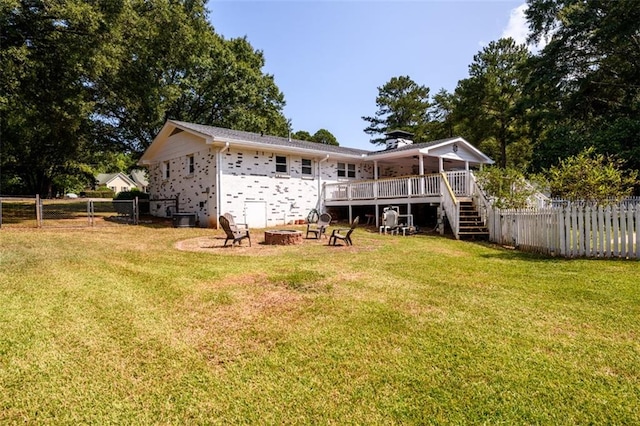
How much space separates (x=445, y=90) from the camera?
123 ft

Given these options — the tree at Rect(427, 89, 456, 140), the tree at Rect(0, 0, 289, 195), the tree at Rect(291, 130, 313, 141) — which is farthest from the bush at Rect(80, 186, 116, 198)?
the tree at Rect(427, 89, 456, 140)

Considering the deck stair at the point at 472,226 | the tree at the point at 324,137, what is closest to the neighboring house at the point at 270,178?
the deck stair at the point at 472,226

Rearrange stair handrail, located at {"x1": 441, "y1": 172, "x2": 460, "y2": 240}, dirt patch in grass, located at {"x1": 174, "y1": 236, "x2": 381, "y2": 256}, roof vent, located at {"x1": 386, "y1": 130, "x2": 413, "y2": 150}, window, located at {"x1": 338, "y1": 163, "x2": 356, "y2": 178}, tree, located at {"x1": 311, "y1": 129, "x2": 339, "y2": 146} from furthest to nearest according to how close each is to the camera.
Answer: tree, located at {"x1": 311, "y1": 129, "x2": 339, "y2": 146} < roof vent, located at {"x1": 386, "y1": 130, "x2": 413, "y2": 150} < window, located at {"x1": 338, "y1": 163, "x2": 356, "y2": 178} < stair handrail, located at {"x1": 441, "y1": 172, "x2": 460, "y2": 240} < dirt patch in grass, located at {"x1": 174, "y1": 236, "x2": 381, "y2": 256}

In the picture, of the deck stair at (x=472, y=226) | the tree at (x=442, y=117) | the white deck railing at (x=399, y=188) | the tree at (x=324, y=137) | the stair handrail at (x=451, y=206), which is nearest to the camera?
the deck stair at (x=472, y=226)

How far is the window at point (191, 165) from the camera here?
1660 centimetres

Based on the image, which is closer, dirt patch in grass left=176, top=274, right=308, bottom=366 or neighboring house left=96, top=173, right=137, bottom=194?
dirt patch in grass left=176, top=274, right=308, bottom=366

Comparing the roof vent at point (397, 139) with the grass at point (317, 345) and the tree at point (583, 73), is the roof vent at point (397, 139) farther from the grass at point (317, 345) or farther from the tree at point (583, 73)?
the grass at point (317, 345)

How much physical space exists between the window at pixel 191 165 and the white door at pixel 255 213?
344 centimetres

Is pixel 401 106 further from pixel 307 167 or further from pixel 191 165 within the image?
pixel 191 165

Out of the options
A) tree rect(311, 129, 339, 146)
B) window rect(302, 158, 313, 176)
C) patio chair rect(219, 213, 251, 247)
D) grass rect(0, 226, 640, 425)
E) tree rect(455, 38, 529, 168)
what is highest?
tree rect(311, 129, 339, 146)

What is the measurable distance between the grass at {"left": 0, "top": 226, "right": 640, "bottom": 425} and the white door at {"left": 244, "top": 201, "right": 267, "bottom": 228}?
28.4 feet

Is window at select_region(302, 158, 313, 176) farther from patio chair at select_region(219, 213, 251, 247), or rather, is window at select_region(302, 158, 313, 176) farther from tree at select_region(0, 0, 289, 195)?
tree at select_region(0, 0, 289, 195)

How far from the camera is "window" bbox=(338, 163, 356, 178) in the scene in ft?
64.0

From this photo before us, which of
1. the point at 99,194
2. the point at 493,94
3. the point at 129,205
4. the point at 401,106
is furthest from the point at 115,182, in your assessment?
the point at 493,94
